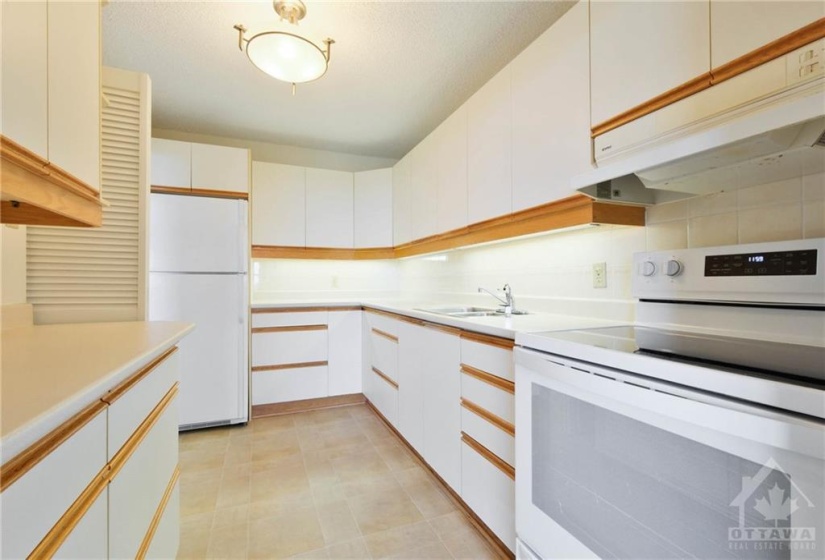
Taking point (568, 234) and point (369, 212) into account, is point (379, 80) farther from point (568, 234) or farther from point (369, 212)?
point (568, 234)

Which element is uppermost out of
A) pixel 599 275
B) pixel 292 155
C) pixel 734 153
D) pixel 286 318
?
pixel 292 155

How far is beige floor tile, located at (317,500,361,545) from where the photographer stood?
1.57 m

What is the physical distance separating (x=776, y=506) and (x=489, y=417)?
3.02 feet

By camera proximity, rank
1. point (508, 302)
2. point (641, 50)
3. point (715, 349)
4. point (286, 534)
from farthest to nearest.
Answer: point (508, 302) → point (286, 534) → point (641, 50) → point (715, 349)

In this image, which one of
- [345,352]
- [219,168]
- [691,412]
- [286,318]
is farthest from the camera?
[345,352]

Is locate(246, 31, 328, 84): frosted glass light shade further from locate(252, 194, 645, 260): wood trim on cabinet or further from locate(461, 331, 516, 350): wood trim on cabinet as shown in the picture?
locate(461, 331, 516, 350): wood trim on cabinet

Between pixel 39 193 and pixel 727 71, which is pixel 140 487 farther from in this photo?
pixel 727 71

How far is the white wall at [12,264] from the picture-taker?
137 cm

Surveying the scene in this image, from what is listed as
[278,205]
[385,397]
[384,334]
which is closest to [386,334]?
[384,334]

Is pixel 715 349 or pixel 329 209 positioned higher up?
pixel 329 209

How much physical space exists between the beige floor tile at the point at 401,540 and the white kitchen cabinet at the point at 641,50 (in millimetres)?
1797

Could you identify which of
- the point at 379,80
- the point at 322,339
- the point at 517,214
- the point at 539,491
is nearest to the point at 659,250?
the point at 517,214

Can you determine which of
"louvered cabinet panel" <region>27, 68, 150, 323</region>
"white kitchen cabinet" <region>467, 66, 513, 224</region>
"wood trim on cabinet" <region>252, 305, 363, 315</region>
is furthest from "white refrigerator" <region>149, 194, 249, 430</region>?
"white kitchen cabinet" <region>467, 66, 513, 224</region>

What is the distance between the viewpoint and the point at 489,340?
147 cm
